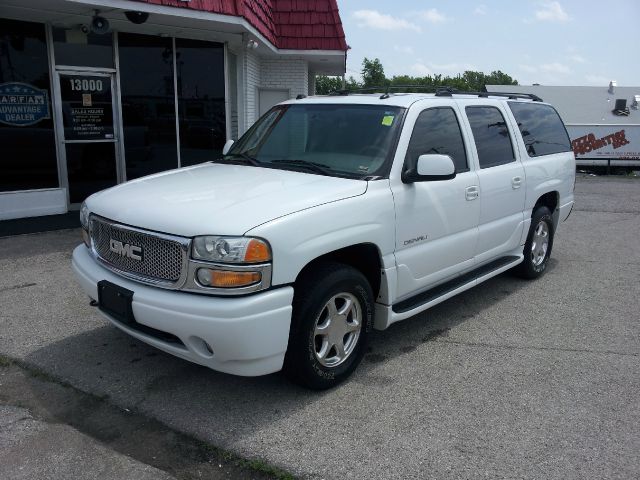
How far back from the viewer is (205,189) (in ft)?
12.9

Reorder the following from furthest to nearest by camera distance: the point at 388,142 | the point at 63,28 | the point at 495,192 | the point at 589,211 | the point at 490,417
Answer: the point at 589,211
the point at 63,28
the point at 495,192
the point at 388,142
the point at 490,417

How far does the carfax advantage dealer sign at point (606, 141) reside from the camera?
20172 mm

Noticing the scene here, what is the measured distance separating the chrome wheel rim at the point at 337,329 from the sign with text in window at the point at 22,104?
690 cm

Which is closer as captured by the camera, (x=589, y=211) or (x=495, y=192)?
(x=495, y=192)

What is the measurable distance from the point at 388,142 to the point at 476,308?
2161 mm

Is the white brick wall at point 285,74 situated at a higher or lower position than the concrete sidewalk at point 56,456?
higher

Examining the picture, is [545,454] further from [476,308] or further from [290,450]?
[476,308]

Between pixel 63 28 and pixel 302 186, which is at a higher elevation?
pixel 63 28

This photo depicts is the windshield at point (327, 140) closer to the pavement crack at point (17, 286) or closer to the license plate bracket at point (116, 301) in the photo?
the license plate bracket at point (116, 301)

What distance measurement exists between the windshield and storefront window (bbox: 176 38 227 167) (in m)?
5.66

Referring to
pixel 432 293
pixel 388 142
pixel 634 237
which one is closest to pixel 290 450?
pixel 432 293

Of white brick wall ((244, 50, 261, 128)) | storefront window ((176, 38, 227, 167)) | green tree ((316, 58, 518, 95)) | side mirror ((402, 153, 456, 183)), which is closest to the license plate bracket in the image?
side mirror ((402, 153, 456, 183))

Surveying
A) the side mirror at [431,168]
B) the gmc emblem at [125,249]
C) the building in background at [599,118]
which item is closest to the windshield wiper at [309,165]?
the side mirror at [431,168]

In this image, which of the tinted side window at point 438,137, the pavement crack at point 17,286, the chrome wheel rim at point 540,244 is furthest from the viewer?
the chrome wheel rim at point 540,244
